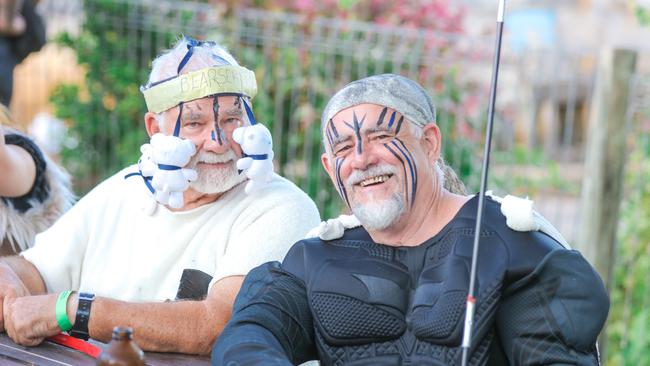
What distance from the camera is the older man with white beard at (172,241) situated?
314cm

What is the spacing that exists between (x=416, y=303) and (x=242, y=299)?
0.51 metres

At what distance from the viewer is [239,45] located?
689cm

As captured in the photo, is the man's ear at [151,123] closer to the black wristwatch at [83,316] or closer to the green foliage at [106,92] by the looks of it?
the black wristwatch at [83,316]

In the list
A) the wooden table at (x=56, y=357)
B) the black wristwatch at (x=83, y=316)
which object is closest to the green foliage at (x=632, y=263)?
the wooden table at (x=56, y=357)

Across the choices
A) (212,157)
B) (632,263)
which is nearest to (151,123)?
(212,157)

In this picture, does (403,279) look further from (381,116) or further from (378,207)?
(381,116)

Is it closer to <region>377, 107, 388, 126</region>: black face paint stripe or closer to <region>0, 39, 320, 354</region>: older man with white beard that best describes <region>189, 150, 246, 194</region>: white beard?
<region>0, 39, 320, 354</region>: older man with white beard

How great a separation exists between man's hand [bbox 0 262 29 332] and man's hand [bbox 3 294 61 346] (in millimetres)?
85

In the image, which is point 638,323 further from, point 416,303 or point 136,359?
point 136,359

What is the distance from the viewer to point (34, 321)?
3152 mm

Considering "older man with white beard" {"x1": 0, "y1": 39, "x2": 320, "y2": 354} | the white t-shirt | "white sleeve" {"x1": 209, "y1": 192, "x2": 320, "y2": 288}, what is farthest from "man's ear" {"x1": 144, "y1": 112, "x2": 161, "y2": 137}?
"white sleeve" {"x1": 209, "y1": 192, "x2": 320, "y2": 288}

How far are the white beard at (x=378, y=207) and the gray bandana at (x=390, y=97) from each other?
172 millimetres

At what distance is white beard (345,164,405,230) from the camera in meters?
2.90

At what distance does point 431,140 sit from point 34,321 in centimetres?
130
